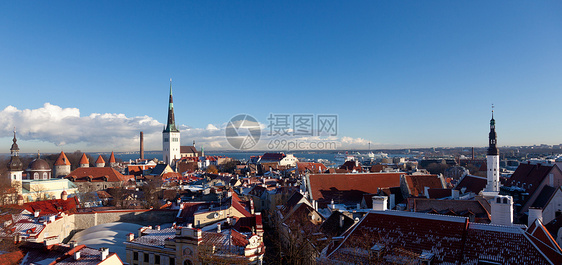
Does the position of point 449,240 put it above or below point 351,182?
above

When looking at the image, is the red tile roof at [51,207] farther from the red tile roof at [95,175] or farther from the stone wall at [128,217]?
the red tile roof at [95,175]

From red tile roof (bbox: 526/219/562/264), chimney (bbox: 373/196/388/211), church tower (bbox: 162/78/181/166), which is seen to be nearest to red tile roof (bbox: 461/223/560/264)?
red tile roof (bbox: 526/219/562/264)

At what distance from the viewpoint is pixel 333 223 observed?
20.3 metres

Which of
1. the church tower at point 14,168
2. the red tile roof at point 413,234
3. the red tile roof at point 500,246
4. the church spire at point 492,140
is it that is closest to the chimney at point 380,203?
the red tile roof at point 413,234

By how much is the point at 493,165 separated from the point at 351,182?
1427cm

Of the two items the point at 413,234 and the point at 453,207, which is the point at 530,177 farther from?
the point at 413,234

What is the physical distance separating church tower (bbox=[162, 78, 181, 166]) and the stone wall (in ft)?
309

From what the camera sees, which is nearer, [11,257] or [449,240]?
[449,240]

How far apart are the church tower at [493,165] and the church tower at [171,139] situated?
10609 cm

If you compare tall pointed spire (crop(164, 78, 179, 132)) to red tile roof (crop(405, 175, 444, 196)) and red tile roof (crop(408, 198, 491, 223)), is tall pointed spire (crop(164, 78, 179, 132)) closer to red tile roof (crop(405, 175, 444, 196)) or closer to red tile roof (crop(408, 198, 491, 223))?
red tile roof (crop(405, 175, 444, 196))

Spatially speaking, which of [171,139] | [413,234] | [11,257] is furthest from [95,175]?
[413,234]

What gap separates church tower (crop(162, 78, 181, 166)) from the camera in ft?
399

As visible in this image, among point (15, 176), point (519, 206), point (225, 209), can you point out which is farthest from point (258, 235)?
point (15, 176)

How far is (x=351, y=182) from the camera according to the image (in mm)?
38250
